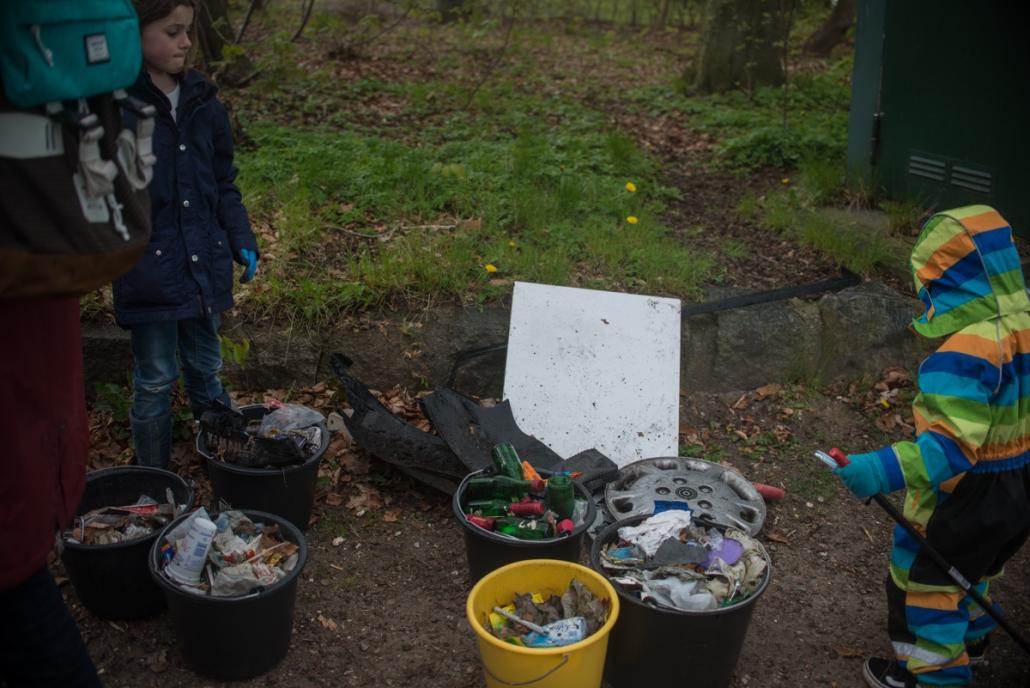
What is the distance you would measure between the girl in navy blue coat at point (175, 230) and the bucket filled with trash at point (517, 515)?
3.96 ft

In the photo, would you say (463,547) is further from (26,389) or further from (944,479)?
(26,389)

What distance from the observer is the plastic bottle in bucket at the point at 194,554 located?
9.32ft

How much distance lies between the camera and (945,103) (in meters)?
5.51

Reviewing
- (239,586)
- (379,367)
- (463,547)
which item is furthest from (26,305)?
(379,367)

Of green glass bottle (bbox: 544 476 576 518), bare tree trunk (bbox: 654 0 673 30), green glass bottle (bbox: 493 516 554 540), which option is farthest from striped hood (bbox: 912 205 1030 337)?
bare tree trunk (bbox: 654 0 673 30)

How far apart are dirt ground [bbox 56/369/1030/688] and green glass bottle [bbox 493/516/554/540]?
1.45ft

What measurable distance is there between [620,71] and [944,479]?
300 inches

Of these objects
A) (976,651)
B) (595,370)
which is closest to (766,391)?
(595,370)

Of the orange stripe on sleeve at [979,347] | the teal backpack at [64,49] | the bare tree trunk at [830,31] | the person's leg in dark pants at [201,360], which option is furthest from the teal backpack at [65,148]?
the bare tree trunk at [830,31]

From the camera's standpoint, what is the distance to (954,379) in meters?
2.66

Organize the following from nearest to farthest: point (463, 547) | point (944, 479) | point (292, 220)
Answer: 1. point (944, 479)
2. point (463, 547)
3. point (292, 220)

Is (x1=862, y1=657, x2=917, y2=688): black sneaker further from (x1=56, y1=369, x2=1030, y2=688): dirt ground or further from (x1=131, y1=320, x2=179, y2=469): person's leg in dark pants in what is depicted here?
(x1=131, y1=320, x2=179, y2=469): person's leg in dark pants

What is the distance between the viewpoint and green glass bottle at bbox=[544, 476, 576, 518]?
123 inches

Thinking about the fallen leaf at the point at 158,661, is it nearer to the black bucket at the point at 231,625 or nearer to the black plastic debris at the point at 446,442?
the black bucket at the point at 231,625
